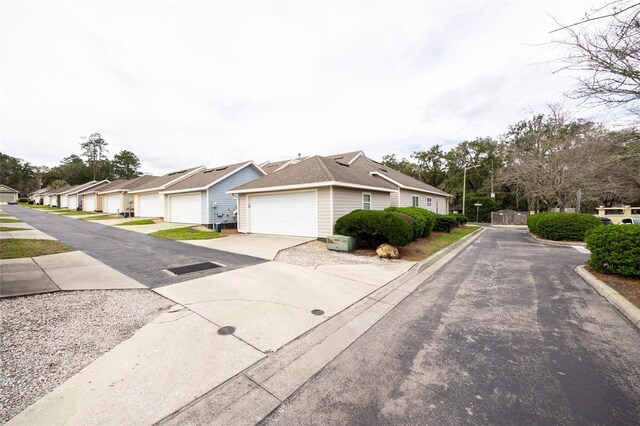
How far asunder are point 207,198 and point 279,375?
1651 cm

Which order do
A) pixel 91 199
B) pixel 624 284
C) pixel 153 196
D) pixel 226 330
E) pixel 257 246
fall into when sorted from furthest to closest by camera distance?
pixel 91 199
pixel 153 196
pixel 257 246
pixel 624 284
pixel 226 330

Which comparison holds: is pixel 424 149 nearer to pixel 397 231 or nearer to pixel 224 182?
pixel 224 182

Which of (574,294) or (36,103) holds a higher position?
(36,103)

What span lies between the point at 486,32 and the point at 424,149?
36.4 metres

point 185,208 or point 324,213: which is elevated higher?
point 185,208

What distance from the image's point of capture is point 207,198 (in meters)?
17.3

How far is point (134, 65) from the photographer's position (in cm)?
1048

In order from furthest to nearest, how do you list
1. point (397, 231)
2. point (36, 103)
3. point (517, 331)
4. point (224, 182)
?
point (224, 182)
point (36, 103)
point (397, 231)
point (517, 331)

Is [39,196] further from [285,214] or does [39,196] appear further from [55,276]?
[55,276]

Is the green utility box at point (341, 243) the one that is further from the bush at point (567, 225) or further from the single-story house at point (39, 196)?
the single-story house at point (39, 196)

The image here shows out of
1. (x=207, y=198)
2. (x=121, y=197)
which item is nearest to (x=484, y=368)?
(x=207, y=198)

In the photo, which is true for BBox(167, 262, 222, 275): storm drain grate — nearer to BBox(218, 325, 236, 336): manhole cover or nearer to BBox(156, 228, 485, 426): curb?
BBox(218, 325, 236, 336): manhole cover

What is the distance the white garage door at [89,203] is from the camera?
1379 inches

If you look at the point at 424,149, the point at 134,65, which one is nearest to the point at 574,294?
the point at 134,65
